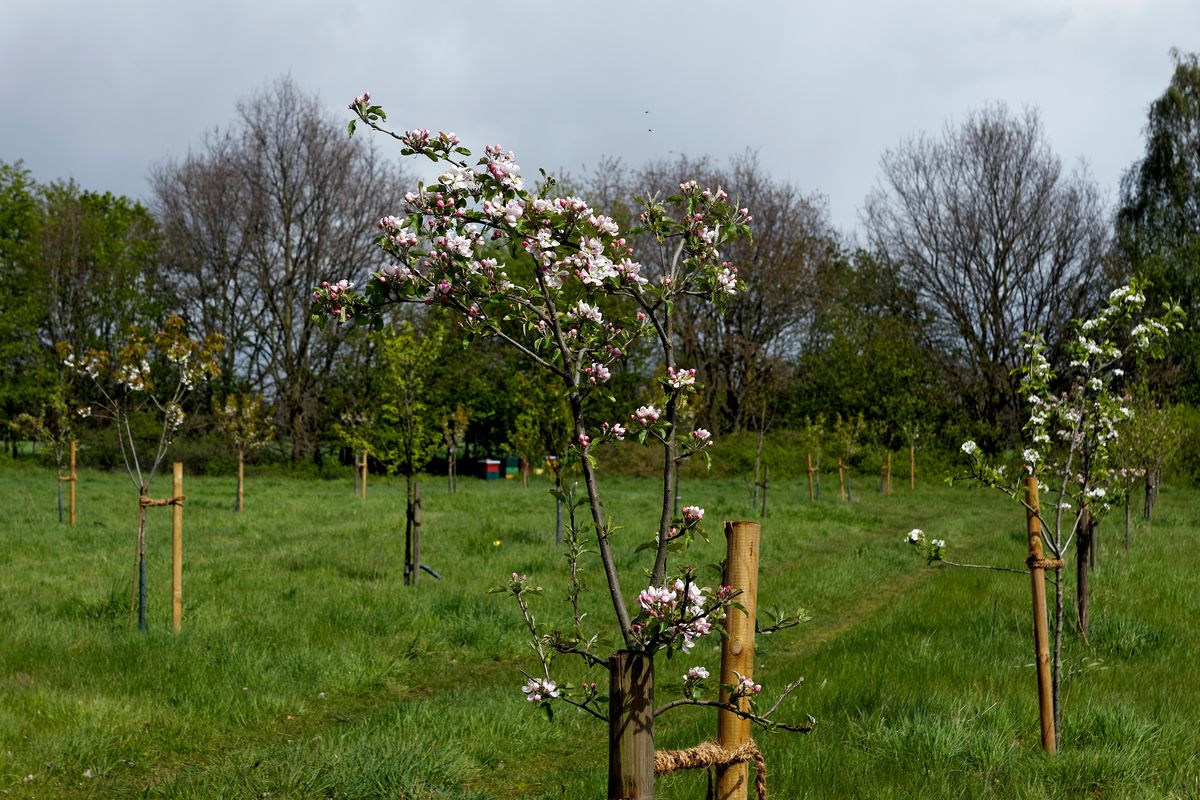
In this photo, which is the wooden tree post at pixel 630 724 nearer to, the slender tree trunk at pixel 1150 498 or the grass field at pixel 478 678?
the grass field at pixel 478 678

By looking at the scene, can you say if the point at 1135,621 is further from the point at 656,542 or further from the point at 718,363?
the point at 718,363

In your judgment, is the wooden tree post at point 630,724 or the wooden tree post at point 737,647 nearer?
the wooden tree post at point 630,724

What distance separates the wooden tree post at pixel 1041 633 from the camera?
17.5 feet

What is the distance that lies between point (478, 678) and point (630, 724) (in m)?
5.53

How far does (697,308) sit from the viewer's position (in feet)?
124

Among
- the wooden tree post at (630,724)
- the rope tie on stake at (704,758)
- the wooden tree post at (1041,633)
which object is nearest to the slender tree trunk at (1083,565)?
the wooden tree post at (1041,633)

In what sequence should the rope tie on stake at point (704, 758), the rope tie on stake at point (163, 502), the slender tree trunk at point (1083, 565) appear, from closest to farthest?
the rope tie on stake at point (704, 758) → the slender tree trunk at point (1083, 565) → the rope tie on stake at point (163, 502)

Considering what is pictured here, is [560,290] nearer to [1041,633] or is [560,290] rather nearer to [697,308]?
[1041,633]

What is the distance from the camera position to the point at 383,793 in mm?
5277

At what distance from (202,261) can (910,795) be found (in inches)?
1466

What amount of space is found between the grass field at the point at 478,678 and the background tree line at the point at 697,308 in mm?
22561

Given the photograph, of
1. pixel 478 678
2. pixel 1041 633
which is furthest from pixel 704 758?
pixel 478 678

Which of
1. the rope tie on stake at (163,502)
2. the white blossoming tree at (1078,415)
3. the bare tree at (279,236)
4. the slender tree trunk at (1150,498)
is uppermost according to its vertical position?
the bare tree at (279,236)

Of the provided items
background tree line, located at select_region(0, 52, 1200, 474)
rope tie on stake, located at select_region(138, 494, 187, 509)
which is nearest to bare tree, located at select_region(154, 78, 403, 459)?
background tree line, located at select_region(0, 52, 1200, 474)
